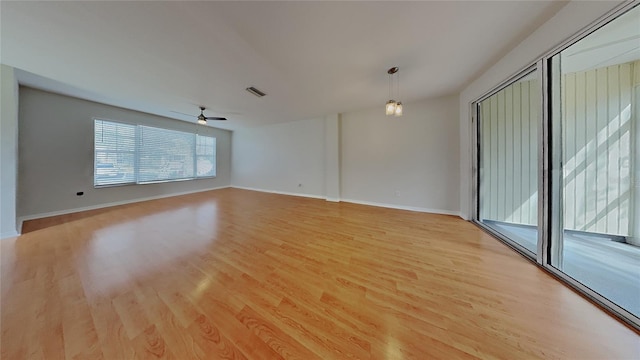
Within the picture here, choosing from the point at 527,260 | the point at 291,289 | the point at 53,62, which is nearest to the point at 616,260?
the point at 527,260

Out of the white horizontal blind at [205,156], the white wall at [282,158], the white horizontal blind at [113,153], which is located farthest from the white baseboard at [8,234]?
the white wall at [282,158]

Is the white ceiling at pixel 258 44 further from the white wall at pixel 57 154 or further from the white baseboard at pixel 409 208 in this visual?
the white baseboard at pixel 409 208

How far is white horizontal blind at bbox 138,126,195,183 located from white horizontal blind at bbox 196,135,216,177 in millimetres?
218

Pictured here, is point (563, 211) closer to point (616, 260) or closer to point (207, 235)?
point (616, 260)

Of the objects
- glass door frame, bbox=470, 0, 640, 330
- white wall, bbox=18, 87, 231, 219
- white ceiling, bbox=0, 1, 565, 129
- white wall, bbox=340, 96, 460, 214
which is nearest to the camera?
white ceiling, bbox=0, 1, 565, 129

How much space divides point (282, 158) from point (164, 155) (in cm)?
358

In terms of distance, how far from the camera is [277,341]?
1152 mm

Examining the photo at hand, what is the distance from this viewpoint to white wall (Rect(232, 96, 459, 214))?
3.91 meters

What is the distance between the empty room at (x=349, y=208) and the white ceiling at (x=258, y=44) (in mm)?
25

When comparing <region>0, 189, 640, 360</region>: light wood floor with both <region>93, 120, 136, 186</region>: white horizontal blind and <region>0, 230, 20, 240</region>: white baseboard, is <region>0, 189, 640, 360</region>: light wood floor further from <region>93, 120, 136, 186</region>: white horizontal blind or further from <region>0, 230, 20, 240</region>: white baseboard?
<region>93, 120, 136, 186</region>: white horizontal blind

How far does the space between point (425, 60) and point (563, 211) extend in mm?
2344

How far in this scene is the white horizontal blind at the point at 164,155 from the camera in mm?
5105

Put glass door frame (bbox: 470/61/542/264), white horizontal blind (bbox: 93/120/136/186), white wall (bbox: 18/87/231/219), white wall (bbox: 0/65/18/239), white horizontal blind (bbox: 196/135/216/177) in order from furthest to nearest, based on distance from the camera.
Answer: white horizontal blind (bbox: 196/135/216/177) < white horizontal blind (bbox: 93/120/136/186) < white wall (bbox: 18/87/231/219) < white wall (bbox: 0/65/18/239) < glass door frame (bbox: 470/61/542/264)

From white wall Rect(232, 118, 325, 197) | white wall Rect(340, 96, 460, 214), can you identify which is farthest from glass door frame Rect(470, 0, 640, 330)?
white wall Rect(232, 118, 325, 197)
